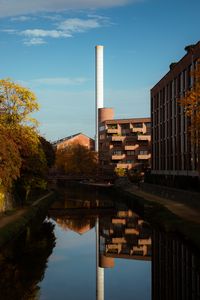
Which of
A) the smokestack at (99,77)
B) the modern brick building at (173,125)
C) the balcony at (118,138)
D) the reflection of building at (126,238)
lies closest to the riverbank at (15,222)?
the reflection of building at (126,238)

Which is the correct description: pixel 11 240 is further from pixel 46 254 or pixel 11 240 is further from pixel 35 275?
pixel 35 275

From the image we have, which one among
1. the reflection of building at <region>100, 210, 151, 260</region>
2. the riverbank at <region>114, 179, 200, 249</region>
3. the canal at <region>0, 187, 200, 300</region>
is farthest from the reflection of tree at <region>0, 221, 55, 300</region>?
the riverbank at <region>114, 179, 200, 249</region>

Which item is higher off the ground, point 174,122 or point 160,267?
point 174,122

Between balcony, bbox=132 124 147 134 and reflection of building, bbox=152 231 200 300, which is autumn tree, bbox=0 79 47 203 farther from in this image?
balcony, bbox=132 124 147 134

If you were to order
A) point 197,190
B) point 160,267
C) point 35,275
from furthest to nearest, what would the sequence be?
point 197,190
point 160,267
point 35,275

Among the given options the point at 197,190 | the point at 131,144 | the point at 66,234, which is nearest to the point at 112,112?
the point at 131,144

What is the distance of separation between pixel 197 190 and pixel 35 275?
109 feet

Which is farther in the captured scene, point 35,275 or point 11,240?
point 11,240

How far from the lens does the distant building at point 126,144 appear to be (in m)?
137

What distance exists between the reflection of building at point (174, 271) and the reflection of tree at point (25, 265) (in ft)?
19.9

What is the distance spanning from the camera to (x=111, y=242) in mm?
38250

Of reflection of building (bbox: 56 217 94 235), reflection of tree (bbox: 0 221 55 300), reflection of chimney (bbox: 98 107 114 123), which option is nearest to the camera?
reflection of tree (bbox: 0 221 55 300)

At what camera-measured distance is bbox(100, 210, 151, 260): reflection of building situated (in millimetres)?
33250

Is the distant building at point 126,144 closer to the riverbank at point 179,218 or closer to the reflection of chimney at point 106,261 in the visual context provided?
the riverbank at point 179,218
